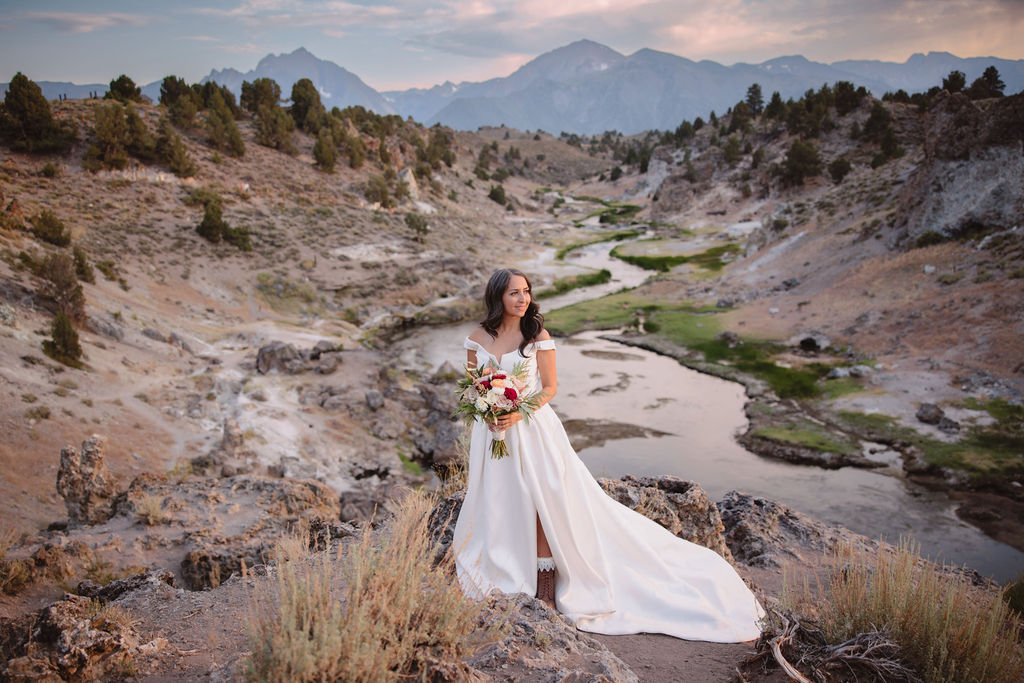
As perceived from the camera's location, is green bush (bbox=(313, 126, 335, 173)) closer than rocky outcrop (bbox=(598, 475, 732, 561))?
No

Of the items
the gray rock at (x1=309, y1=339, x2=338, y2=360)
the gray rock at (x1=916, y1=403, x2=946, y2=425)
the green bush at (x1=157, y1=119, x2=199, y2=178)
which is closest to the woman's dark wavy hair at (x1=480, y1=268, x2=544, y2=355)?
the gray rock at (x1=916, y1=403, x2=946, y2=425)

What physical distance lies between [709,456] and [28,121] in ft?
129

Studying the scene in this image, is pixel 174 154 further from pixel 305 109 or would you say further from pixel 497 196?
pixel 497 196

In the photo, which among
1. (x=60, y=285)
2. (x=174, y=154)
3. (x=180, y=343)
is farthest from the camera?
(x=174, y=154)

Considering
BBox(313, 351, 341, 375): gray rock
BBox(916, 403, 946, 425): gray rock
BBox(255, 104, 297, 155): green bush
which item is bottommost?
BBox(313, 351, 341, 375): gray rock

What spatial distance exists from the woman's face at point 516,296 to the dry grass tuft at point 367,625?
80.2 inches

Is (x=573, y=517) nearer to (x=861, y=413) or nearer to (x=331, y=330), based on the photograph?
(x=861, y=413)

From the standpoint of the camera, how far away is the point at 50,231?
21.9 m

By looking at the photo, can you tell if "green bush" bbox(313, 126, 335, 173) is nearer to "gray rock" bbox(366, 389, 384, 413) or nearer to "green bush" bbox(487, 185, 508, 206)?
"green bush" bbox(487, 185, 508, 206)

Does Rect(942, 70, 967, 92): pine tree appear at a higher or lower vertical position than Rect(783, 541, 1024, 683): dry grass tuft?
higher

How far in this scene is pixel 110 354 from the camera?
17047mm

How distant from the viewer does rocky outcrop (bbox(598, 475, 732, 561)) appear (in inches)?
236

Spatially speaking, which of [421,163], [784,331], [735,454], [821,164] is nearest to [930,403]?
[735,454]

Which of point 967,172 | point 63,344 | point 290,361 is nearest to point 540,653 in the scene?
point 63,344
